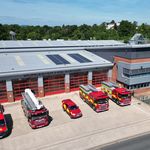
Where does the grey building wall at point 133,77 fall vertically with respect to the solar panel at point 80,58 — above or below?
below

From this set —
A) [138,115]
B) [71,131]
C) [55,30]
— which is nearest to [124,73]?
[138,115]

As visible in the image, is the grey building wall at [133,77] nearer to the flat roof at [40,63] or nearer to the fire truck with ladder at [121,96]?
the flat roof at [40,63]

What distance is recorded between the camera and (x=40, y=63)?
4216cm

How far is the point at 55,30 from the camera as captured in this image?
147 m

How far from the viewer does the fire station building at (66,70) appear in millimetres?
38188

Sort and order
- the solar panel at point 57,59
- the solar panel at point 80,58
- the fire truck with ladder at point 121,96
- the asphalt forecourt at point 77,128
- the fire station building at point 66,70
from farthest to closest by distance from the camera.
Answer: the solar panel at point 80,58
the solar panel at point 57,59
the fire station building at point 66,70
the fire truck with ladder at point 121,96
the asphalt forecourt at point 77,128

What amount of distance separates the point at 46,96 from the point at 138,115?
18430 mm

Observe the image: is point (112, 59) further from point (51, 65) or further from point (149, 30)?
point (149, 30)

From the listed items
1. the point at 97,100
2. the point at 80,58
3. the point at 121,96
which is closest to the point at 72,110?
the point at 97,100

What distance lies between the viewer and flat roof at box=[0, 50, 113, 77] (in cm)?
3828

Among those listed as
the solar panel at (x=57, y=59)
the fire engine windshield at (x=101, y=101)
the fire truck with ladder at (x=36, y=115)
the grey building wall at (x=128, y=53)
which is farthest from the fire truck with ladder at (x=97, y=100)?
the grey building wall at (x=128, y=53)

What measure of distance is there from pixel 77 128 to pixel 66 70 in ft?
49.4

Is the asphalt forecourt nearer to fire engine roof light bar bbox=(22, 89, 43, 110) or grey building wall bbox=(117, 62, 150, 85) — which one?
fire engine roof light bar bbox=(22, 89, 43, 110)

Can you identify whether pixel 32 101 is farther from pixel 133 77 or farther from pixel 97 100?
pixel 133 77
